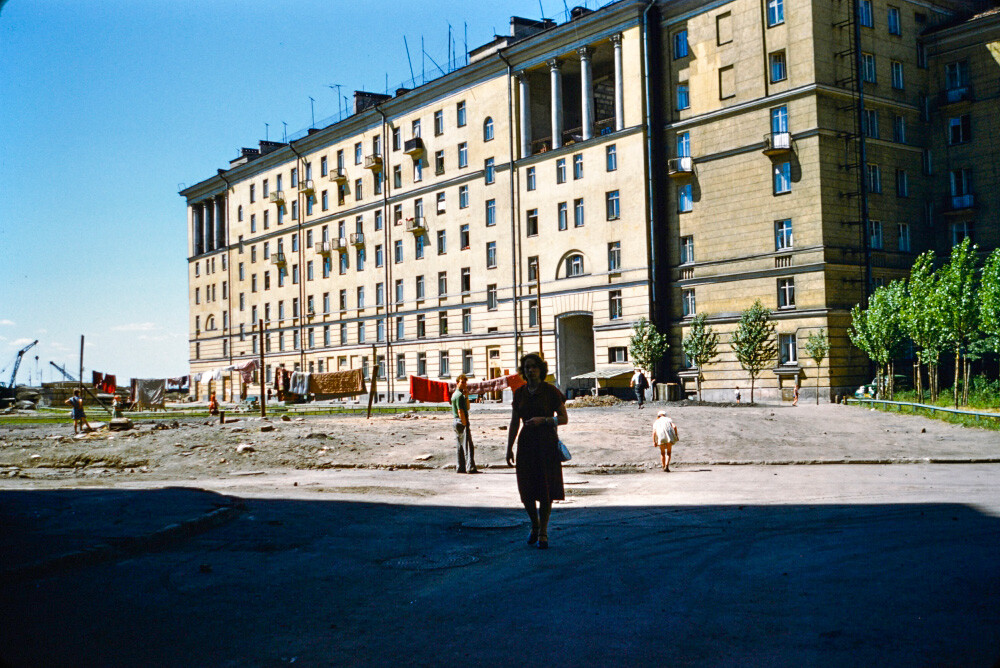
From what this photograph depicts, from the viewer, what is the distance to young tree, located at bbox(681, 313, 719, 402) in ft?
158

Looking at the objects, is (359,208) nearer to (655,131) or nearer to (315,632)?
(655,131)

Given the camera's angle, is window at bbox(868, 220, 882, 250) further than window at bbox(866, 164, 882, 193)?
No

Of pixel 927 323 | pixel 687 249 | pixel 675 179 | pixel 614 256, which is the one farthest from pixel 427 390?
pixel 675 179

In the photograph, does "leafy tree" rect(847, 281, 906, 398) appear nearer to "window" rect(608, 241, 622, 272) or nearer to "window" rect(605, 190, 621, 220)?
"window" rect(608, 241, 622, 272)

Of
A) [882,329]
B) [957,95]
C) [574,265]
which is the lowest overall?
[882,329]

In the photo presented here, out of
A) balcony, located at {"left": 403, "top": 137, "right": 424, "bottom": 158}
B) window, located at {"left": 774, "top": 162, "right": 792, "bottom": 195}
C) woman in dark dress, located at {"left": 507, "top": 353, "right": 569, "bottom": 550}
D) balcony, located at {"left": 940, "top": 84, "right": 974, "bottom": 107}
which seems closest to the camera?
woman in dark dress, located at {"left": 507, "top": 353, "right": 569, "bottom": 550}

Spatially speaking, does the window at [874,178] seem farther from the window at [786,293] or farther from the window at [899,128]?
Answer: the window at [786,293]

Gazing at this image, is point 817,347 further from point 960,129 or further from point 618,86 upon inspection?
point 618,86

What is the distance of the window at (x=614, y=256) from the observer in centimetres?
5269

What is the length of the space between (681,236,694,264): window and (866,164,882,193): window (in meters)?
9.75

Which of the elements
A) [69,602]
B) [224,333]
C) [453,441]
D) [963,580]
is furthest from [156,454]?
[224,333]

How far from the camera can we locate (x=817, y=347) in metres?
44.0

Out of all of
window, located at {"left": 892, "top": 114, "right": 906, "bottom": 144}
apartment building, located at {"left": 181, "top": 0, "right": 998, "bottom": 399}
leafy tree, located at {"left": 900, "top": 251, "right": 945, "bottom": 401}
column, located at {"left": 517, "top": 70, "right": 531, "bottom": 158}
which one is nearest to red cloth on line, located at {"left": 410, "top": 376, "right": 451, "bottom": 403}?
apartment building, located at {"left": 181, "top": 0, "right": 998, "bottom": 399}

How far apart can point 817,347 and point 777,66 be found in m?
15.1
